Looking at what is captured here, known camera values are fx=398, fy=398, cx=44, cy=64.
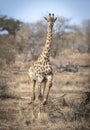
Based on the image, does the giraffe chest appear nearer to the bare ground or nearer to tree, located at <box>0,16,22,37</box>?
the bare ground

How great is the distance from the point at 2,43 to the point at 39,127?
12260 millimetres

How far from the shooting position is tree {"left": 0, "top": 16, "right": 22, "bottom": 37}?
68.7 ft

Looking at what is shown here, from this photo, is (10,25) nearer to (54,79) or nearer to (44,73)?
(54,79)

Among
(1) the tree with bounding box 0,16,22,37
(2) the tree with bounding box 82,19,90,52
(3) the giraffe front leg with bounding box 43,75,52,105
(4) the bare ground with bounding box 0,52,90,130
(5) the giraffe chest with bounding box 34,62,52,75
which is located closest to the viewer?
(4) the bare ground with bounding box 0,52,90,130

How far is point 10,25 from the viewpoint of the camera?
22.4 m

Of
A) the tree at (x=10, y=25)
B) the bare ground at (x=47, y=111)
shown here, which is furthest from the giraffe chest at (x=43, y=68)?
the tree at (x=10, y=25)

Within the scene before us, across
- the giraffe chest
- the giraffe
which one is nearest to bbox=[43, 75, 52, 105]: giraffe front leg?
the giraffe

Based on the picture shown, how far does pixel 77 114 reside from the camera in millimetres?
6594

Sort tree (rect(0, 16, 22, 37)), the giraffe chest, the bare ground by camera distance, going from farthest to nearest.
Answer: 1. tree (rect(0, 16, 22, 37))
2. the giraffe chest
3. the bare ground

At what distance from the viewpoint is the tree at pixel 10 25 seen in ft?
68.7

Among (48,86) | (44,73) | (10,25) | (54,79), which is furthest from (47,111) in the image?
(10,25)

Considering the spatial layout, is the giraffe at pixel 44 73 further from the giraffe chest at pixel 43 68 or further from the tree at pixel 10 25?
the tree at pixel 10 25

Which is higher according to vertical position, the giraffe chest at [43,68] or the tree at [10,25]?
the tree at [10,25]

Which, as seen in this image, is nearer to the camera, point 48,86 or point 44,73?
point 48,86
